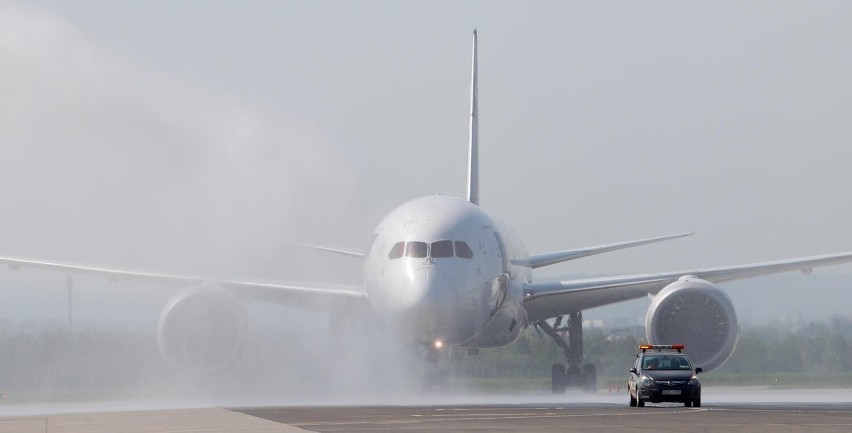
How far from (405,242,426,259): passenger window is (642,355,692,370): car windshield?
16.6 feet

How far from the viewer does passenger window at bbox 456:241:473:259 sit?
31.7m

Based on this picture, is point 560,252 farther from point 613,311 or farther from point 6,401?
point 613,311

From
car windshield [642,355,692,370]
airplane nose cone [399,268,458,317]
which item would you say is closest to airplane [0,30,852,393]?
airplane nose cone [399,268,458,317]

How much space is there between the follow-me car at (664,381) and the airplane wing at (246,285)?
7.41 m

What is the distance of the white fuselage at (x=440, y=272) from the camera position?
30906mm

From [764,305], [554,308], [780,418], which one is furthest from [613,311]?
[780,418]

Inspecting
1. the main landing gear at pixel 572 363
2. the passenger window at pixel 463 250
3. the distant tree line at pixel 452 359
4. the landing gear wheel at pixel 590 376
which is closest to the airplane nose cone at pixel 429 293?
the passenger window at pixel 463 250

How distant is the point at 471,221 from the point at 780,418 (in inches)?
415

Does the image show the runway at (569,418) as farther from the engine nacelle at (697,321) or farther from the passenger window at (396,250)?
the engine nacelle at (697,321)

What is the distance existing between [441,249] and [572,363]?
1024cm

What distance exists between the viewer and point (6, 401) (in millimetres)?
40094

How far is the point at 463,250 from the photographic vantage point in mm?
31781

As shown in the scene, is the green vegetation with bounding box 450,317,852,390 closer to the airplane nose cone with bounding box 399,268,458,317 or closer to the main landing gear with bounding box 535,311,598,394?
the main landing gear with bounding box 535,311,598,394

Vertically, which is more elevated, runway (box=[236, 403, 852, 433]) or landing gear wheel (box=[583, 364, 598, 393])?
landing gear wheel (box=[583, 364, 598, 393])
